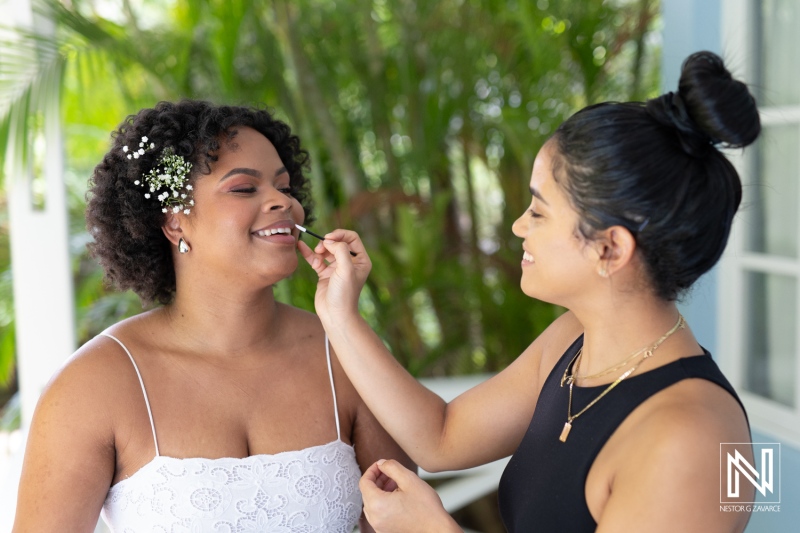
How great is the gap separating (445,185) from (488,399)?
273cm

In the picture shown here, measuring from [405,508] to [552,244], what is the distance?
491 mm

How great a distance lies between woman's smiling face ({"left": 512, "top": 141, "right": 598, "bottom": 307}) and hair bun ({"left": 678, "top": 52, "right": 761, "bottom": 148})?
0.73 ft

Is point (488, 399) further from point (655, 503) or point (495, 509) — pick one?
point (495, 509)

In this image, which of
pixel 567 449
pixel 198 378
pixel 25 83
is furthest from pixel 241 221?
pixel 25 83

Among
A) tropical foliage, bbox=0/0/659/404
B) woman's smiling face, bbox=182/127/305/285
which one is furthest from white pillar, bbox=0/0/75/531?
woman's smiling face, bbox=182/127/305/285

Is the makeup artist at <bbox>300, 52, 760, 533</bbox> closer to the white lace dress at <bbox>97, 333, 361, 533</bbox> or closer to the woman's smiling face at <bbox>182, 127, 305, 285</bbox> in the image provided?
the white lace dress at <bbox>97, 333, 361, 533</bbox>

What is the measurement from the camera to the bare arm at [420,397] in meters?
1.54

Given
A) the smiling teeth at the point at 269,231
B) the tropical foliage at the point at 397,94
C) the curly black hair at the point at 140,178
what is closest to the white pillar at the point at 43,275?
the tropical foliage at the point at 397,94

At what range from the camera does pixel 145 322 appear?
1646 mm

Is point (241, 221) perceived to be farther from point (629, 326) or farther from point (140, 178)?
point (629, 326)

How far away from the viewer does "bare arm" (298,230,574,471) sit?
154 centimetres

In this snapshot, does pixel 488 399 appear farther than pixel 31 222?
No

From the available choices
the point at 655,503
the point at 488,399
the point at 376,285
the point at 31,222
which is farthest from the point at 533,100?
the point at 655,503

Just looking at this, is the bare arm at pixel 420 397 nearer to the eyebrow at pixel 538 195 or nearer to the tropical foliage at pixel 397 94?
the eyebrow at pixel 538 195
